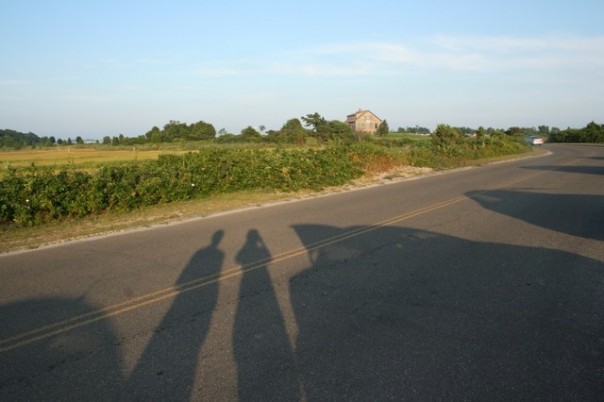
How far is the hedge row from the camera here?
10.3 m

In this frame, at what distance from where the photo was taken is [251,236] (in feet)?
28.8

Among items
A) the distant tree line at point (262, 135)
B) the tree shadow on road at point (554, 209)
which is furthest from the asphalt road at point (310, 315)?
the distant tree line at point (262, 135)

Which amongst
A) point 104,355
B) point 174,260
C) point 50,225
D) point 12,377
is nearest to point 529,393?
point 104,355

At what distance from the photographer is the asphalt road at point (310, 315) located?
3.52m

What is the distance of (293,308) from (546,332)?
2628 millimetres

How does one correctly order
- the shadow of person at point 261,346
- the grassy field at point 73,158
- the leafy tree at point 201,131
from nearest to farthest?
the shadow of person at point 261,346
the grassy field at point 73,158
the leafy tree at point 201,131

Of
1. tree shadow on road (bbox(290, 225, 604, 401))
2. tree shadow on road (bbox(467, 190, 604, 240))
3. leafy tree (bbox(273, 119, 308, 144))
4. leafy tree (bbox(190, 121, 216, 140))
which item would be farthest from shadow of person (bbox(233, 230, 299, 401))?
leafy tree (bbox(190, 121, 216, 140))

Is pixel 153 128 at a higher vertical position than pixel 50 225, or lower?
higher

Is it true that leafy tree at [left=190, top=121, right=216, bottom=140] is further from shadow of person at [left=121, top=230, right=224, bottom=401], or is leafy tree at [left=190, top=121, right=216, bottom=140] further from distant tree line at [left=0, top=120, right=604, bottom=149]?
shadow of person at [left=121, top=230, right=224, bottom=401]

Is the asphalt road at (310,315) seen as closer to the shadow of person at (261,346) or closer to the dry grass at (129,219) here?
the shadow of person at (261,346)

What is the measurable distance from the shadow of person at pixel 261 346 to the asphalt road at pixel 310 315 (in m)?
0.02

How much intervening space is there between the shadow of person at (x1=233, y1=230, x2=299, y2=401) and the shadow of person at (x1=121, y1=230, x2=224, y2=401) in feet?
1.26

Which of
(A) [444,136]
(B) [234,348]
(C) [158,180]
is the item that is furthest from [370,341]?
(A) [444,136]

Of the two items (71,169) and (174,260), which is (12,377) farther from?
(71,169)
